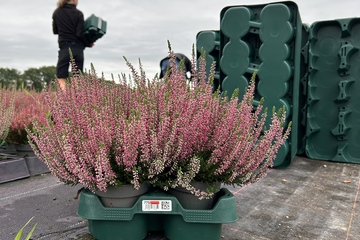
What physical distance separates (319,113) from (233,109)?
12.7ft

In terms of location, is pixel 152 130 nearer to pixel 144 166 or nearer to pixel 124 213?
pixel 144 166

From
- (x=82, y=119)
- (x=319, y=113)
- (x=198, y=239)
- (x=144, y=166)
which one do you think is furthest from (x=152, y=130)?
(x=319, y=113)

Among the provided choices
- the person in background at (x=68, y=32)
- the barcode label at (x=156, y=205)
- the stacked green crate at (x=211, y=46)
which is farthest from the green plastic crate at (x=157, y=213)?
the stacked green crate at (x=211, y=46)

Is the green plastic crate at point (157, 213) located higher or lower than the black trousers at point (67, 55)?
lower

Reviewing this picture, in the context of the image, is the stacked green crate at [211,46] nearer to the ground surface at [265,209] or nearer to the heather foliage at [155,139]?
the ground surface at [265,209]

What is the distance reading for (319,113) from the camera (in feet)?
18.2

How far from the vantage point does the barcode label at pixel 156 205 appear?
2154 millimetres

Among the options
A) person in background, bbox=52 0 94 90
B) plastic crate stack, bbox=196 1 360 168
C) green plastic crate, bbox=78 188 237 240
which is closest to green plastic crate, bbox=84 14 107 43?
person in background, bbox=52 0 94 90

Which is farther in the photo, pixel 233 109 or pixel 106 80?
pixel 106 80

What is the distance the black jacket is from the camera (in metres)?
4.86

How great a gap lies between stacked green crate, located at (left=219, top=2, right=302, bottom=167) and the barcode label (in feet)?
9.72

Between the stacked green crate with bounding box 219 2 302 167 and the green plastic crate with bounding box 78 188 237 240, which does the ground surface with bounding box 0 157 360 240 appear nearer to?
the green plastic crate with bounding box 78 188 237 240

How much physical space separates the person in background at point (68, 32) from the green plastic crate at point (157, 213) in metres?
3.13

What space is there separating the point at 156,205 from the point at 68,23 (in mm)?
3708
